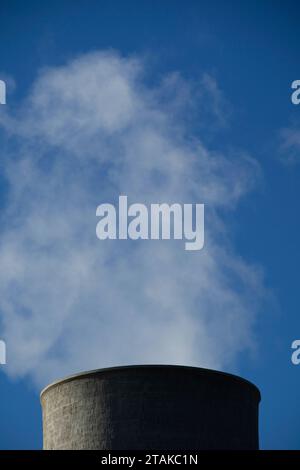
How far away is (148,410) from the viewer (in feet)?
98.2

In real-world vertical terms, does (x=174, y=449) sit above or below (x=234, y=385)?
below

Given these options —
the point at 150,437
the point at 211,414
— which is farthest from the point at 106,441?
the point at 211,414

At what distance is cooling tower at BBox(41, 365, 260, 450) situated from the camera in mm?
29828

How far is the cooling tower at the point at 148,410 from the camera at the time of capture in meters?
29.8

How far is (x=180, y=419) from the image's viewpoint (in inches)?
1181
